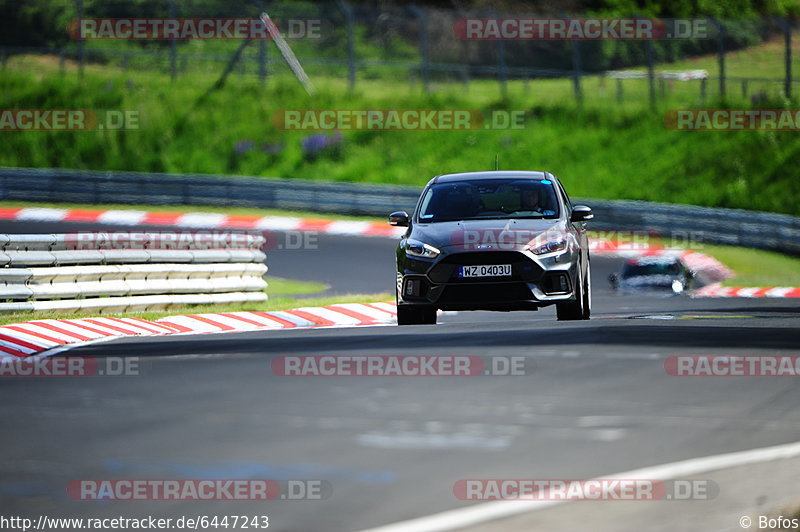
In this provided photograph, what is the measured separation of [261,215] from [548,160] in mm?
9872

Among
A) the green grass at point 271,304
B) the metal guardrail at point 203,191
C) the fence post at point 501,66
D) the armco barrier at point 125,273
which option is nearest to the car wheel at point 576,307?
the green grass at point 271,304

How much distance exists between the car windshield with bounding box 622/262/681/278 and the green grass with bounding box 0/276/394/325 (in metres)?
6.58

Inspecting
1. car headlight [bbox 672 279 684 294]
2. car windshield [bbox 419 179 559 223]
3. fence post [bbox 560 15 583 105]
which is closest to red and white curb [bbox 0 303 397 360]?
car windshield [bbox 419 179 559 223]

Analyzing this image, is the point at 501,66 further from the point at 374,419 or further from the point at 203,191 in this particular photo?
the point at 374,419

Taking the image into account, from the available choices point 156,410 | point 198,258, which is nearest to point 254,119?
point 198,258

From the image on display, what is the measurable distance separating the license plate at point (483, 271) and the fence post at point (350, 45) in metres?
26.1

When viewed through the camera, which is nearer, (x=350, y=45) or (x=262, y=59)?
(x=350, y=45)

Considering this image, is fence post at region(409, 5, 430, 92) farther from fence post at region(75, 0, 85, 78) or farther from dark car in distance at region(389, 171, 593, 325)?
dark car in distance at region(389, 171, 593, 325)

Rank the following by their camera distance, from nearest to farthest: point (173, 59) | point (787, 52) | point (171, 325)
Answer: point (171, 325)
point (787, 52)
point (173, 59)

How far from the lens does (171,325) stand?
16328 millimetres

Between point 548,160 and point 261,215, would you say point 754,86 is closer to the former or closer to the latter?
point 548,160

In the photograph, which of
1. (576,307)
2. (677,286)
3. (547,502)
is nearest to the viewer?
(547,502)

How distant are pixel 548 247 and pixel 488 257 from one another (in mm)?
666

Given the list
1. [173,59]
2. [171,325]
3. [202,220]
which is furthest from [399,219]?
[173,59]
